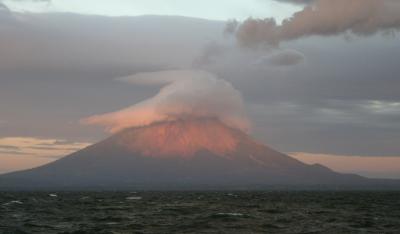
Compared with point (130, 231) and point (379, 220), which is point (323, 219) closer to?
point (379, 220)

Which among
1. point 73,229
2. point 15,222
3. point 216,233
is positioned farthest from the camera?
point 15,222

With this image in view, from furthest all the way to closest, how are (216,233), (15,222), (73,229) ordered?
(15,222)
(73,229)
(216,233)

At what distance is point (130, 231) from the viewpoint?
68000 mm

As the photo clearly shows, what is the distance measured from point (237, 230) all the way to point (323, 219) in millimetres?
20814

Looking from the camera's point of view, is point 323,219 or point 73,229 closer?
point 73,229

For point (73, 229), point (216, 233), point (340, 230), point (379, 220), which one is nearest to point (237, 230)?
point (216, 233)

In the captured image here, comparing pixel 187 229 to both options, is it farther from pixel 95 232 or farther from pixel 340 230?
pixel 340 230

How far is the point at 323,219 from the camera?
285 feet

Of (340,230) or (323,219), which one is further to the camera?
(323,219)

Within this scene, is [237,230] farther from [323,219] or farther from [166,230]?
[323,219]

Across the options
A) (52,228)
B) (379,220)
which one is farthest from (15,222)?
(379,220)

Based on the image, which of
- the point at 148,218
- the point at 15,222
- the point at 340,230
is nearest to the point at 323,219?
the point at 340,230

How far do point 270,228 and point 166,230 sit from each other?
11.8m

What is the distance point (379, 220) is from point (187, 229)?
2952cm
